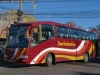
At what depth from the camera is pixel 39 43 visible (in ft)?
59.8

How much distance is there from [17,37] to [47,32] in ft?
7.32

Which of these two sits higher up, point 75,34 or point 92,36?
point 75,34

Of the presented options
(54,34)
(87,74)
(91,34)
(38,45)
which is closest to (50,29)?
(54,34)

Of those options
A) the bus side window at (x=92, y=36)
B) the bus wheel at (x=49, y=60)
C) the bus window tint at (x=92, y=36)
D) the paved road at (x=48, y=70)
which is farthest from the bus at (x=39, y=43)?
the bus window tint at (x=92, y=36)

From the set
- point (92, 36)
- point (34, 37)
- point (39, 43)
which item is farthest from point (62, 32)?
point (92, 36)

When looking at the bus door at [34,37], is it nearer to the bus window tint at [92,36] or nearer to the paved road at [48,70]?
the paved road at [48,70]

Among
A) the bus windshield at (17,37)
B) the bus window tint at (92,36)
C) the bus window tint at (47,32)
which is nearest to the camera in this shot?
the bus windshield at (17,37)

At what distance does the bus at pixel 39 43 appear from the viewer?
1764 centimetres

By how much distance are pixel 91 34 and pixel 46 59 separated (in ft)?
30.6

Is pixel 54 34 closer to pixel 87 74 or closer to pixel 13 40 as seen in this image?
pixel 13 40

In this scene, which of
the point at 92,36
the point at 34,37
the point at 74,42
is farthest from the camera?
the point at 92,36

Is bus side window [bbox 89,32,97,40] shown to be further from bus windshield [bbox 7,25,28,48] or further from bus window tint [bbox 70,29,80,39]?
bus windshield [bbox 7,25,28,48]

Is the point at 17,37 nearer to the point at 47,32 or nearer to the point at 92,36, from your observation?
the point at 47,32

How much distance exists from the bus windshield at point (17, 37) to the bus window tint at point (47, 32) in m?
1.37
